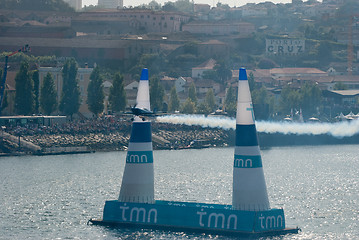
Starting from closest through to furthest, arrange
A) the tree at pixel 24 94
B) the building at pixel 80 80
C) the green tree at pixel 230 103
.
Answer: the tree at pixel 24 94 < the building at pixel 80 80 < the green tree at pixel 230 103

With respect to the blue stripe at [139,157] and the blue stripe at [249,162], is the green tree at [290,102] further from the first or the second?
the blue stripe at [249,162]

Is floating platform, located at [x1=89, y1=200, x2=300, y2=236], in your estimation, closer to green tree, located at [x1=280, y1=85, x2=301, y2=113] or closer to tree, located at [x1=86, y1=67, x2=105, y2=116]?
tree, located at [x1=86, y1=67, x2=105, y2=116]

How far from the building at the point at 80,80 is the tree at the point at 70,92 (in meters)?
3.87

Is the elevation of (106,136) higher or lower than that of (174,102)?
lower

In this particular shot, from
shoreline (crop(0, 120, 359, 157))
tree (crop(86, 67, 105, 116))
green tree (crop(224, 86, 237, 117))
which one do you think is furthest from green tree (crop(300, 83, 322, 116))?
tree (crop(86, 67, 105, 116))

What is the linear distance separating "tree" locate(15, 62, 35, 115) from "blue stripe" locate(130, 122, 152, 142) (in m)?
63.3

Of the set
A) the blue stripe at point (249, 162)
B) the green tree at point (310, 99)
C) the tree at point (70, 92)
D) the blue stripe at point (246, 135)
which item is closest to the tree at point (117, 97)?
the tree at point (70, 92)

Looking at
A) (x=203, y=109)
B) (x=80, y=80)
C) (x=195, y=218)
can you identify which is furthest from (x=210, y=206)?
(x=203, y=109)

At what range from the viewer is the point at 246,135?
46.6 metres

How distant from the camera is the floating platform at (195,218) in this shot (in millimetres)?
46562

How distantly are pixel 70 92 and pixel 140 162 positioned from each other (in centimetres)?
6698

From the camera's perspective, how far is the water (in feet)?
173

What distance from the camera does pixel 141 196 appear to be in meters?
50.1

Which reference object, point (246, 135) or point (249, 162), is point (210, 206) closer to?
point (249, 162)
